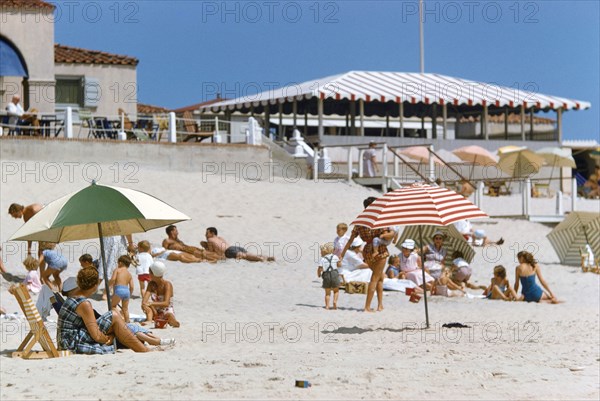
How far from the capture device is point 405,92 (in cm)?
3491

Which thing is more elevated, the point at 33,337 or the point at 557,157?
the point at 557,157

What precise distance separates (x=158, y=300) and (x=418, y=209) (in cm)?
297

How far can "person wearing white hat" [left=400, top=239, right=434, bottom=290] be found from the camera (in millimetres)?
16234

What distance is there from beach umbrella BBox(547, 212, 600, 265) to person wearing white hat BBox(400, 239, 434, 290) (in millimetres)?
5078

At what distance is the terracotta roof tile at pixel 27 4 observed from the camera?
28.3 meters

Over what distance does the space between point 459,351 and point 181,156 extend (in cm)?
1646

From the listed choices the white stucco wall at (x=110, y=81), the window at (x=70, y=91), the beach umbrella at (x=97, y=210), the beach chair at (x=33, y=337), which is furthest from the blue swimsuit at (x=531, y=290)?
the window at (x=70, y=91)

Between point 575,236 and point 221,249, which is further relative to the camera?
point 575,236

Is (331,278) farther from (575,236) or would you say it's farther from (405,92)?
(405,92)

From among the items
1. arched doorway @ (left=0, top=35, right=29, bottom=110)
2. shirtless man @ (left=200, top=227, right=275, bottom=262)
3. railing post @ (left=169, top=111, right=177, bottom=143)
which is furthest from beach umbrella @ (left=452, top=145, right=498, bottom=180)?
shirtless man @ (left=200, top=227, right=275, bottom=262)

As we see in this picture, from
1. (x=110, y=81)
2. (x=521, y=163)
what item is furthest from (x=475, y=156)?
(x=110, y=81)

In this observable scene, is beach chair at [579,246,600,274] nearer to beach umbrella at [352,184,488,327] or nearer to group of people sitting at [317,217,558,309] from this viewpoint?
group of people sitting at [317,217,558,309]

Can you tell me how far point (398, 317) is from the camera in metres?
13.6

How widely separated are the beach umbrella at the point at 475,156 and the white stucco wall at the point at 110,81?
9231 millimetres
